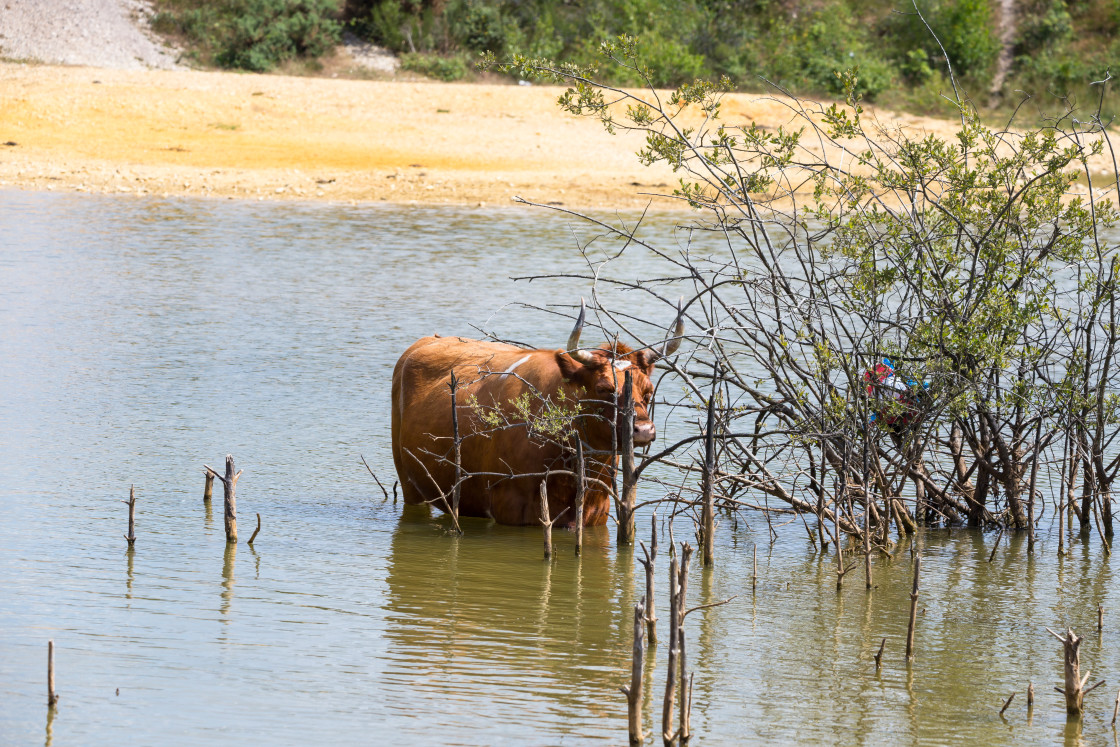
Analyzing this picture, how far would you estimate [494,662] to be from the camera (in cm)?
613

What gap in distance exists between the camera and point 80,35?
3300 centimetres

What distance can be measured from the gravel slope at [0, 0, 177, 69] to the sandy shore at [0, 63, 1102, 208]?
2.41 meters

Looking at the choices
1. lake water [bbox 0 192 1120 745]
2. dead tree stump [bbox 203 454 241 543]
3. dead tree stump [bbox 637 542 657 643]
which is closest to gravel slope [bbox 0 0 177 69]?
lake water [bbox 0 192 1120 745]

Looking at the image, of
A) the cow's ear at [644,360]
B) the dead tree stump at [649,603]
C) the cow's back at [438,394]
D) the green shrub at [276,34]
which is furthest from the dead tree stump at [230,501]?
the green shrub at [276,34]

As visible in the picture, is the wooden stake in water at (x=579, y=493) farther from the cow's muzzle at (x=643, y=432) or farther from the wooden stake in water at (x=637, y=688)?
the wooden stake in water at (x=637, y=688)

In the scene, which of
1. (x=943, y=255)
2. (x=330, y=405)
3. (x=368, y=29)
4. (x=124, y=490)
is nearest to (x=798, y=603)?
(x=943, y=255)

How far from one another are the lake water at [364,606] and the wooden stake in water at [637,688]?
0.63 ft

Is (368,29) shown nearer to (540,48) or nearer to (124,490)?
(540,48)

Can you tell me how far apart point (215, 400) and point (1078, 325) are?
6.26 m

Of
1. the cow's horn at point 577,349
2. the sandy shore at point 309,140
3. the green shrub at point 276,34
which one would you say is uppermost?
the green shrub at point 276,34

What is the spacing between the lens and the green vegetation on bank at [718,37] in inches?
1312

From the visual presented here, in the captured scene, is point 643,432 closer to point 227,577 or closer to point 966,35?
point 227,577

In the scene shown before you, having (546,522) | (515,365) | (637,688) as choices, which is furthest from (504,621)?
(515,365)

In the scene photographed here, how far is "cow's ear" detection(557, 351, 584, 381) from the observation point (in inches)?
313
